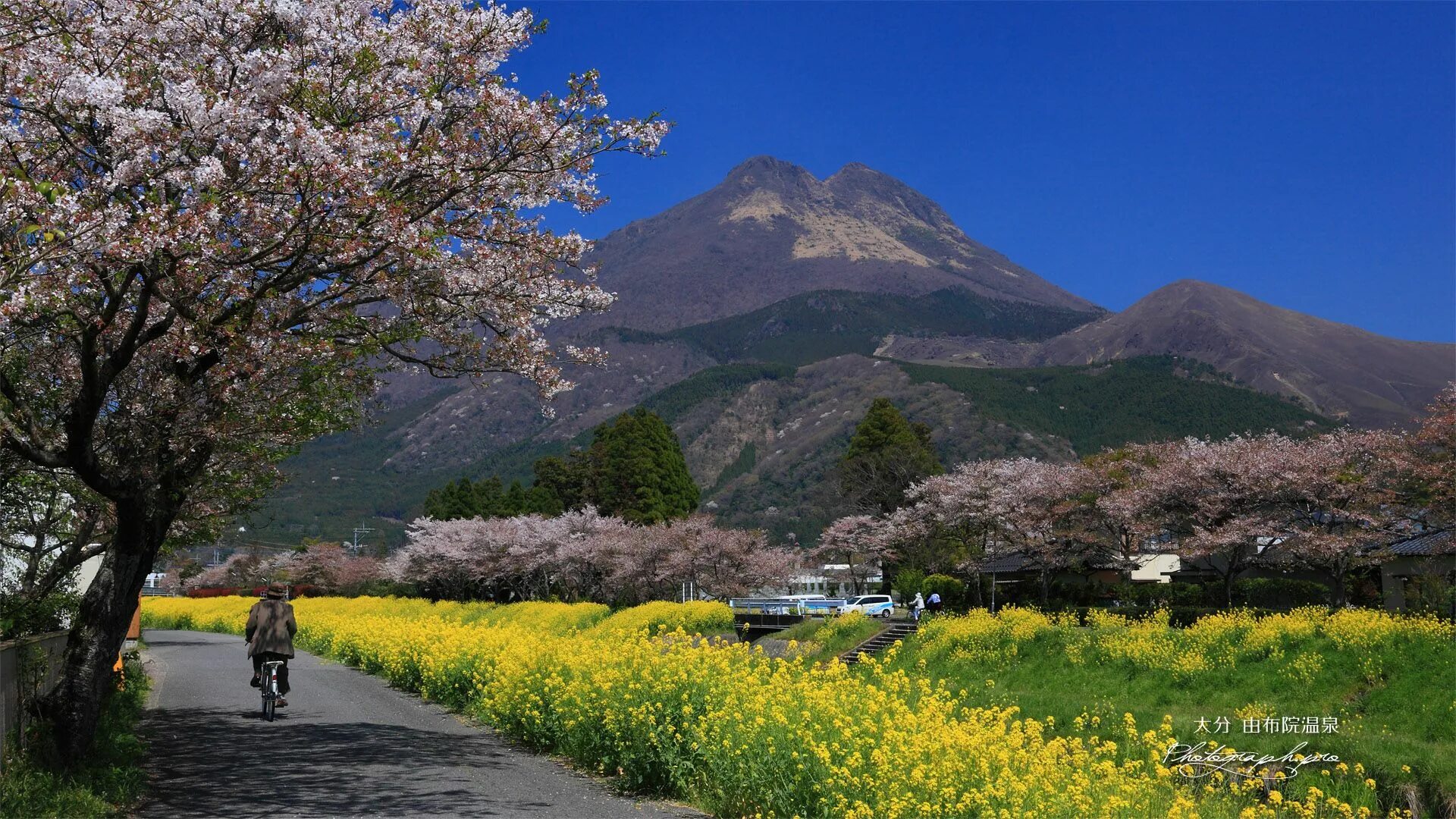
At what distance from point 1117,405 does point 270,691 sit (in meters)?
139

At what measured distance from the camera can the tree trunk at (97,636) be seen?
880 cm

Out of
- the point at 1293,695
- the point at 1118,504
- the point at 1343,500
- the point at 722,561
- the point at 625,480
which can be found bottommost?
the point at 1293,695

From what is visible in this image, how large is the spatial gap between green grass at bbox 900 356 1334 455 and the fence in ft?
385

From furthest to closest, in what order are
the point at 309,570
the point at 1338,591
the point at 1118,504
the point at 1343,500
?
1. the point at 309,570
2. the point at 1118,504
3. the point at 1338,591
4. the point at 1343,500

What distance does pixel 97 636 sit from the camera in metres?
9.16

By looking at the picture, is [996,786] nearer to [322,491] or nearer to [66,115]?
[66,115]

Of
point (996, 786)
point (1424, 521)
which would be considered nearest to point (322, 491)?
point (1424, 521)

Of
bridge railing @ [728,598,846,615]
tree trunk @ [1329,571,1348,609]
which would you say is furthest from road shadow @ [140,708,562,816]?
bridge railing @ [728,598,846,615]

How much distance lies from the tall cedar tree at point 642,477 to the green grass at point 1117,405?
7204 cm

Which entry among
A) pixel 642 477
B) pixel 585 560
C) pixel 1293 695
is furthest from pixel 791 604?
pixel 1293 695

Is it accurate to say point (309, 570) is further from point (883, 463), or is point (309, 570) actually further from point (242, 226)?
point (242, 226)

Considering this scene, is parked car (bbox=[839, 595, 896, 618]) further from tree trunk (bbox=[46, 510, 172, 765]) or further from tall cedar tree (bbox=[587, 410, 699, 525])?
tree trunk (bbox=[46, 510, 172, 765])

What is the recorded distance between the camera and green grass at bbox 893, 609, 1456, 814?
1588 centimetres

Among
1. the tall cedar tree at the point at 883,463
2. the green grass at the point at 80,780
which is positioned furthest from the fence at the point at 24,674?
the tall cedar tree at the point at 883,463
